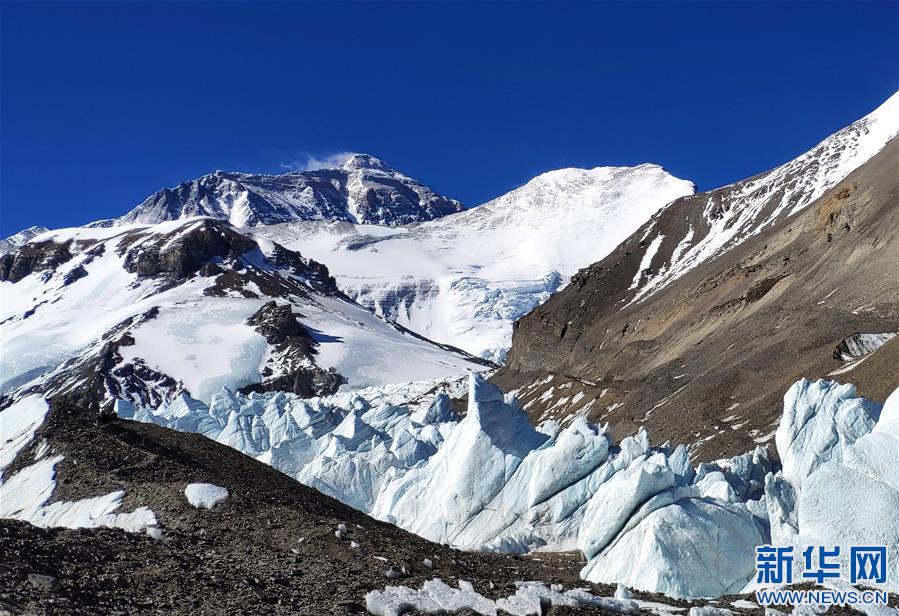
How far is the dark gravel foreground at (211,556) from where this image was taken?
607 inches

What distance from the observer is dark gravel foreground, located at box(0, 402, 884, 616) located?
15430mm

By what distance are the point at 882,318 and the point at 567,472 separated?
41.5 metres

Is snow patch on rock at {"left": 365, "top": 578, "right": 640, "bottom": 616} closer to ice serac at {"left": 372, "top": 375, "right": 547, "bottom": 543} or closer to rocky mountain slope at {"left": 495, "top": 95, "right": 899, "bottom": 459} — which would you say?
ice serac at {"left": 372, "top": 375, "right": 547, "bottom": 543}

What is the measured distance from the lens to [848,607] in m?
16.9

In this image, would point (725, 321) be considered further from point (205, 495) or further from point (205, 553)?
point (205, 553)

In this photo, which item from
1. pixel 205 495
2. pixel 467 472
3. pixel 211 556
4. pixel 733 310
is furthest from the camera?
pixel 733 310

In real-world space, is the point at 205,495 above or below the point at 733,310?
below

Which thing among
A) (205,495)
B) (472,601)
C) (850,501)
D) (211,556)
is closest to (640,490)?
(850,501)

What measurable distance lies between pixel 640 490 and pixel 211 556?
11.3 m

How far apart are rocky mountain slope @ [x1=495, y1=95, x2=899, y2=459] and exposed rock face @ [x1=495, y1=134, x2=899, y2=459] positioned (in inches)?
7.9

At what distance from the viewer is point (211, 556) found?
61.6ft

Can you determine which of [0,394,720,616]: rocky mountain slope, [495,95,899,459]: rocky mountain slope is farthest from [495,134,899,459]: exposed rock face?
[0,394,720,616]: rocky mountain slope

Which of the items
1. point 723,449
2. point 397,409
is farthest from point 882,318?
point 397,409

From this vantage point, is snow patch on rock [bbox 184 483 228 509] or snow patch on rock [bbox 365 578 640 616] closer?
snow patch on rock [bbox 365 578 640 616]
